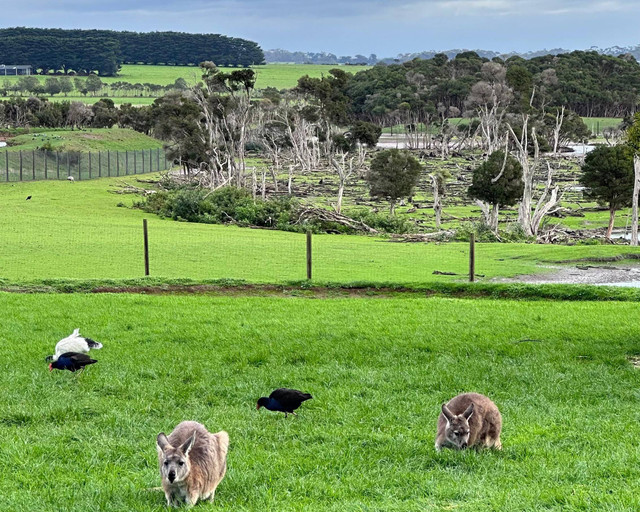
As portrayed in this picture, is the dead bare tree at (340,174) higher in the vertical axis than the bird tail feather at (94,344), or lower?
higher

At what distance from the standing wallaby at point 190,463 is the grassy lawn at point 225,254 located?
56.9ft

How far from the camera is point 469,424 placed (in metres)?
8.98

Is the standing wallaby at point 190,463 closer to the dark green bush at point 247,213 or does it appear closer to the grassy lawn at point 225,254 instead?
the grassy lawn at point 225,254

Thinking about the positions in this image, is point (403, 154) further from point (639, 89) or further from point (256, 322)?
point (639, 89)

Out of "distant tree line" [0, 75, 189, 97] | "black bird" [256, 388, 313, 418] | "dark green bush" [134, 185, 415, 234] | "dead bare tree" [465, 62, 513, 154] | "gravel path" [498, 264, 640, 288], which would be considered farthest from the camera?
"distant tree line" [0, 75, 189, 97]

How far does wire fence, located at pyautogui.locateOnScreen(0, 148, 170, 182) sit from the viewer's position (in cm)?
6981

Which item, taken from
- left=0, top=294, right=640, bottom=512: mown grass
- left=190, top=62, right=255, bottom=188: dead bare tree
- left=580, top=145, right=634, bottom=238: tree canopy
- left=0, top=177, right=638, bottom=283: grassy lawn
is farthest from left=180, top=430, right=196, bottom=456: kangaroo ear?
left=190, top=62, right=255, bottom=188: dead bare tree

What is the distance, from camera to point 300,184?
269ft

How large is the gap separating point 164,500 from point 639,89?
138803mm

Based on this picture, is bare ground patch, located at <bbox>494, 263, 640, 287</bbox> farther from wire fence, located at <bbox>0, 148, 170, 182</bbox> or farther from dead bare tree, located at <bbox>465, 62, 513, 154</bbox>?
dead bare tree, located at <bbox>465, 62, 513, 154</bbox>

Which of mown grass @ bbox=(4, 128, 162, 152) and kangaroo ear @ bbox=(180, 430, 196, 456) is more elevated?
mown grass @ bbox=(4, 128, 162, 152)

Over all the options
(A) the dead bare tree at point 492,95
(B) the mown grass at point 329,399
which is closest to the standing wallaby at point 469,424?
(B) the mown grass at point 329,399

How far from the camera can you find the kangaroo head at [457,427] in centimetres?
876

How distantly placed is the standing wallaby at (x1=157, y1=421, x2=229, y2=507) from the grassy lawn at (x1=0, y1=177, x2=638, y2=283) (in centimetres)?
1735
